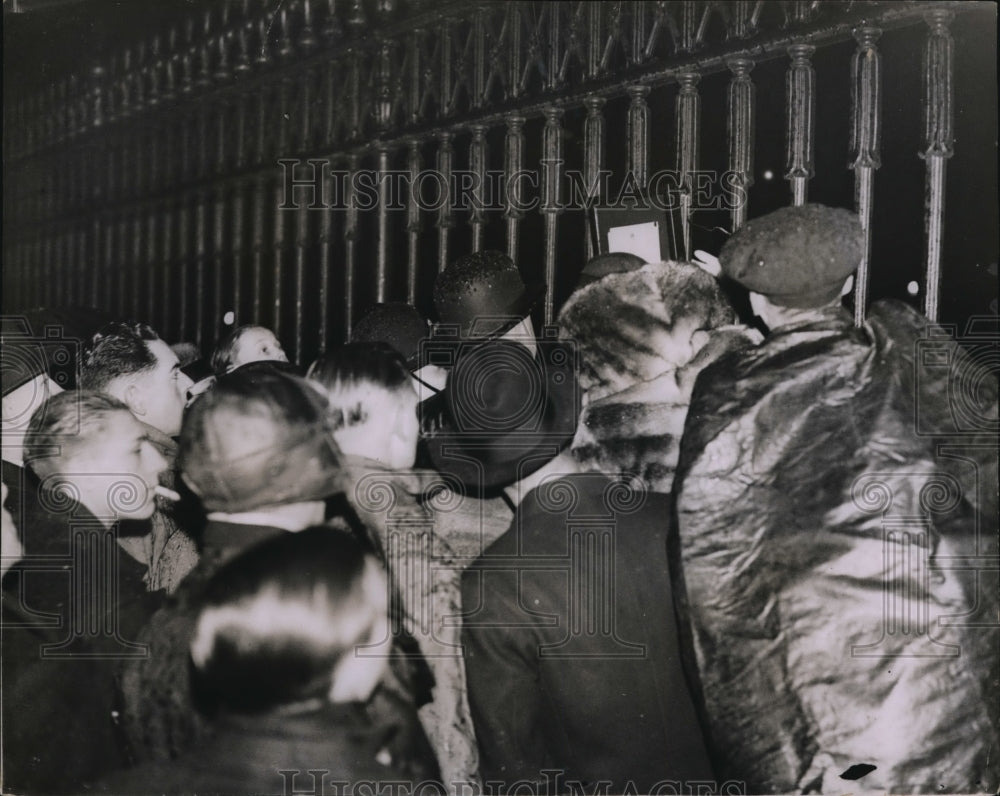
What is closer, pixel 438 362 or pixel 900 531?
pixel 900 531

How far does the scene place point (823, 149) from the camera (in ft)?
12.6

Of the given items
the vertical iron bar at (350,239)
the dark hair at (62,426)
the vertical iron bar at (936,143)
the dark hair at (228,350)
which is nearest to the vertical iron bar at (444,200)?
the vertical iron bar at (350,239)

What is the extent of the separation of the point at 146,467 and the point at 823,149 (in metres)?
2.70

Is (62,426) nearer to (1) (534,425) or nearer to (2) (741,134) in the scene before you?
(1) (534,425)

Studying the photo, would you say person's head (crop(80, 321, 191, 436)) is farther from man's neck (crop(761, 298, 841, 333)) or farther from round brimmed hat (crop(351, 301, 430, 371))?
man's neck (crop(761, 298, 841, 333))

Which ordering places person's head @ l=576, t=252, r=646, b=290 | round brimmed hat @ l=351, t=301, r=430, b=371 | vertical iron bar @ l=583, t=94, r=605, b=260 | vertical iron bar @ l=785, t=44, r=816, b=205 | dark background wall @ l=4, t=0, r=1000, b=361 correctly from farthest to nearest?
round brimmed hat @ l=351, t=301, r=430, b=371, vertical iron bar @ l=583, t=94, r=605, b=260, person's head @ l=576, t=252, r=646, b=290, vertical iron bar @ l=785, t=44, r=816, b=205, dark background wall @ l=4, t=0, r=1000, b=361

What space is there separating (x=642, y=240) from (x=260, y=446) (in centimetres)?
153

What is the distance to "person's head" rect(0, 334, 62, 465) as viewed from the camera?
4.40m

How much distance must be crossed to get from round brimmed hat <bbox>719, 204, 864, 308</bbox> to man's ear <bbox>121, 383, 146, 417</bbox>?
7.72 ft

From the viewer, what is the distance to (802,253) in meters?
3.75

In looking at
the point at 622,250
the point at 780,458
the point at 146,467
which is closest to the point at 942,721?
the point at 780,458

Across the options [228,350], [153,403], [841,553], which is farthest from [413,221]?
[841,553]

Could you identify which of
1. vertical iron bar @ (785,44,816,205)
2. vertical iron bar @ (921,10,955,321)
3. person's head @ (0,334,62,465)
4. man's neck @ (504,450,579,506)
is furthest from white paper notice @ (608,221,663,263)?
person's head @ (0,334,62,465)

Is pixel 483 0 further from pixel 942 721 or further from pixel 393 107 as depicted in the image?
pixel 942 721
